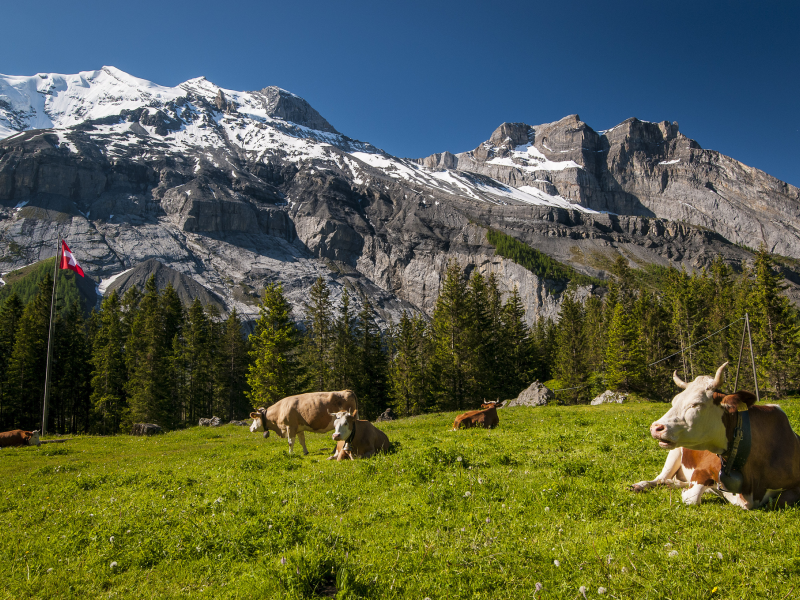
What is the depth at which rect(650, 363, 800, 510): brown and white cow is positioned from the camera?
5.42 meters

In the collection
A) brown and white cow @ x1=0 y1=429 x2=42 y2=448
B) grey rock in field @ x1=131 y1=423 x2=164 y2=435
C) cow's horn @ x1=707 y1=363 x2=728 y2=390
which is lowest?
grey rock in field @ x1=131 y1=423 x2=164 y2=435

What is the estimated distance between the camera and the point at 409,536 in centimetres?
570

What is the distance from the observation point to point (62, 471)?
14.0 metres

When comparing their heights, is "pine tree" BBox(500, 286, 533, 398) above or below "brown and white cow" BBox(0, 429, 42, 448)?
above

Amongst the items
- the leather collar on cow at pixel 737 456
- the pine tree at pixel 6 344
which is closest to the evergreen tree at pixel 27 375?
the pine tree at pixel 6 344

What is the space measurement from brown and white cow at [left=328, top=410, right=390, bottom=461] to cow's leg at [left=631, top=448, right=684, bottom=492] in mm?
7393

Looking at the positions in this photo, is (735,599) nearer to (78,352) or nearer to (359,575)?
(359,575)

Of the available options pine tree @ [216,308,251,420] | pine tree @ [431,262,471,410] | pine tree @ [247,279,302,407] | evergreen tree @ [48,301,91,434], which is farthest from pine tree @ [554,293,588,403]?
evergreen tree @ [48,301,91,434]

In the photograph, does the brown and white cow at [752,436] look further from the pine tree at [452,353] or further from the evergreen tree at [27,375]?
the evergreen tree at [27,375]

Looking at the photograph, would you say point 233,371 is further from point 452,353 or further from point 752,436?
point 752,436

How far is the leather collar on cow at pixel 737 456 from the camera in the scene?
556cm

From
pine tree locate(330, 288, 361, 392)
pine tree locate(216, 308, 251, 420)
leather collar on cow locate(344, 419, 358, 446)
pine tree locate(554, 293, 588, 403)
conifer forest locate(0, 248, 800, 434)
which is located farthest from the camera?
pine tree locate(216, 308, 251, 420)

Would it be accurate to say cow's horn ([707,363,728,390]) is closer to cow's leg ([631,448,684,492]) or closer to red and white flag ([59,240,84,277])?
cow's leg ([631,448,684,492])

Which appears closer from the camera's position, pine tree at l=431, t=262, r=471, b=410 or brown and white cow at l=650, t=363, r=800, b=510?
brown and white cow at l=650, t=363, r=800, b=510
